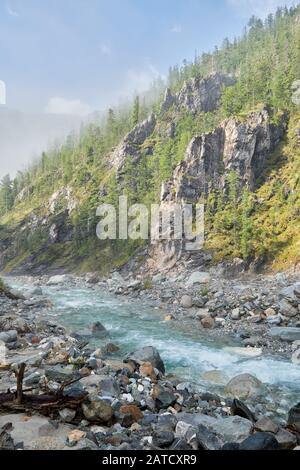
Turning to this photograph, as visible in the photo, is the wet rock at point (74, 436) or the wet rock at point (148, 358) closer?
the wet rock at point (74, 436)

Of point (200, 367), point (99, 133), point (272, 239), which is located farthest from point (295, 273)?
point (99, 133)

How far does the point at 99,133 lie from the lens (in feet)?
429

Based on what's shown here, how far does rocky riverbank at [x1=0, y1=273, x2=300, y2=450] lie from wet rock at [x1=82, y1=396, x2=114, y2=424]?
0.02 metres

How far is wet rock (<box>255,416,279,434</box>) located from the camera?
386 inches

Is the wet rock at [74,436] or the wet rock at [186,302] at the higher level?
the wet rock at [74,436]

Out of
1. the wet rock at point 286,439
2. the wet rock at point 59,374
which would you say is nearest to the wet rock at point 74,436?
the wet rock at point 59,374

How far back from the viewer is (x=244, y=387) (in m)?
13.5

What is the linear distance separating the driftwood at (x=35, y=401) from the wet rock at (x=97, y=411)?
24 centimetres

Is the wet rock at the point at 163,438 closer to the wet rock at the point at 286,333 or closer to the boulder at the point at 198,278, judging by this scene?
the wet rock at the point at 286,333

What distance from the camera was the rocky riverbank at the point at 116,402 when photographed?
855cm

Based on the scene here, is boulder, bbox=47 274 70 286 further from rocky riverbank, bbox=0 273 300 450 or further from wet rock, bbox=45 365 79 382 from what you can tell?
wet rock, bbox=45 365 79 382

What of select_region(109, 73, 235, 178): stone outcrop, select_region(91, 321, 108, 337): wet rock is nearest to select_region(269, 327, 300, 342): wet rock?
select_region(91, 321, 108, 337): wet rock

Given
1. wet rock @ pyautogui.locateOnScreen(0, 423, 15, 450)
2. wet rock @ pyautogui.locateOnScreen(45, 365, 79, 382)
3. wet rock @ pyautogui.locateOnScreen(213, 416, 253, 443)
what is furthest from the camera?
wet rock @ pyautogui.locateOnScreen(45, 365, 79, 382)

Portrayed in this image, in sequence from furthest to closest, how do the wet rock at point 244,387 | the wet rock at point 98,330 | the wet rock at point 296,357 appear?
1. the wet rock at point 98,330
2. the wet rock at point 296,357
3. the wet rock at point 244,387
